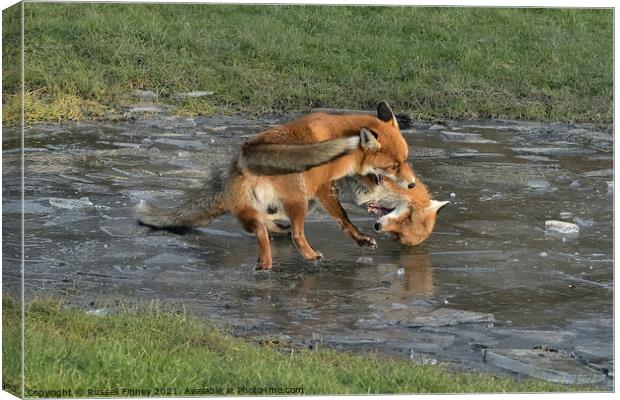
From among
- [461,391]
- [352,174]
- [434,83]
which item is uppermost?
[434,83]

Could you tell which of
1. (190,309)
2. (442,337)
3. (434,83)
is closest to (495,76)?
(434,83)

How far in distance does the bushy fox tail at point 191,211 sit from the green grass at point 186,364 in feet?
4.64

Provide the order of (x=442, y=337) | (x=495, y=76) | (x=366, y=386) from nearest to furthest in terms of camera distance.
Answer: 1. (x=366, y=386)
2. (x=442, y=337)
3. (x=495, y=76)

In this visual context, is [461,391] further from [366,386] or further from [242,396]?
[242,396]

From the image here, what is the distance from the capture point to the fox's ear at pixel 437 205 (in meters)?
9.06

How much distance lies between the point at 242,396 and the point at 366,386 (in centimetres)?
56

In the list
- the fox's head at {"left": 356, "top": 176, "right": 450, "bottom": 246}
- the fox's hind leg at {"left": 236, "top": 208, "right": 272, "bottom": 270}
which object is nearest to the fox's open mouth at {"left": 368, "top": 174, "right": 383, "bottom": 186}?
the fox's head at {"left": 356, "top": 176, "right": 450, "bottom": 246}

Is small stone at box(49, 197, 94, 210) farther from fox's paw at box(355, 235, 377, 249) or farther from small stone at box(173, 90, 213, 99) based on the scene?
fox's paw at box(355, 235, 377, 249)

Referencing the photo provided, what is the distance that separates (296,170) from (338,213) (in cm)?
59

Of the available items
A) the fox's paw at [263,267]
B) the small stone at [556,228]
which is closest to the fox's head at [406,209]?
the small stone at [556,228]

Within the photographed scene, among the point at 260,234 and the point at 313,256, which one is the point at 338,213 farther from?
the point at 260,234

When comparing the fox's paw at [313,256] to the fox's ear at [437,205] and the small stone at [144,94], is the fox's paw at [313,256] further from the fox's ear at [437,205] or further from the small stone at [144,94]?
→ the small stone at [144,94]

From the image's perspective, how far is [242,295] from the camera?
815 centimetres

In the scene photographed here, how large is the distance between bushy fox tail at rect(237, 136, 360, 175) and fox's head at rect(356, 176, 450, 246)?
0.67 m
